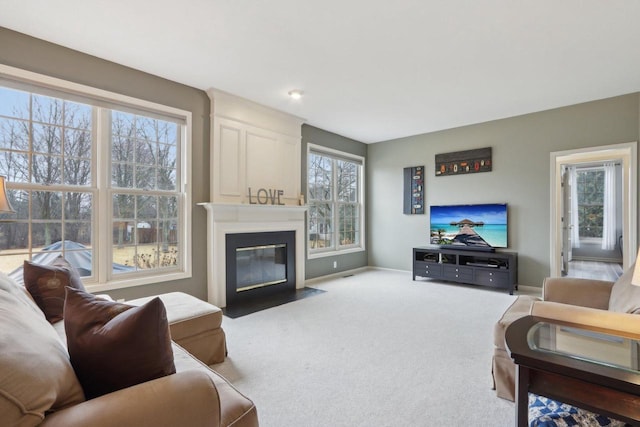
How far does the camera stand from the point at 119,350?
3.23 ft

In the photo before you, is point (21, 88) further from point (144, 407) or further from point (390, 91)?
point (390, 91)

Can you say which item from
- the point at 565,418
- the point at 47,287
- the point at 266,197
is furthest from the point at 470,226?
the point at 47,287

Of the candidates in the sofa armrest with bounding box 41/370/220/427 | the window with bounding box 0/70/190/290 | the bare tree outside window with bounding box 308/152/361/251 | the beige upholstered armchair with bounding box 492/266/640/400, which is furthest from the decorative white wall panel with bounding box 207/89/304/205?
the beige upholstered armchair with bounding box 492/266/640/400

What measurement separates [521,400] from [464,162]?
455 centimetres

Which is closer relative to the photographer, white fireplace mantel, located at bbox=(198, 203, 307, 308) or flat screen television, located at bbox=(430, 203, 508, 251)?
white fireplace mantel, located at bbox=(198, 203, 307, 308)

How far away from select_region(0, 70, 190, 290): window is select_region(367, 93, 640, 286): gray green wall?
3856 mm

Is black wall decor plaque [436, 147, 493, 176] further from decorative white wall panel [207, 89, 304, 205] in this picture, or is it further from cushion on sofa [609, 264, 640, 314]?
cushion on sofa [609, 264, 640, 314]

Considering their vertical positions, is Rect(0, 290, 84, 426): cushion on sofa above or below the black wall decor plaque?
below

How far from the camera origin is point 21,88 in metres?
2.68

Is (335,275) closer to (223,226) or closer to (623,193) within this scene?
(223,226)

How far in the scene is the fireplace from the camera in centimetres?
400

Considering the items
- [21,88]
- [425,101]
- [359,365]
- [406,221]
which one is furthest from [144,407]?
[406,221]

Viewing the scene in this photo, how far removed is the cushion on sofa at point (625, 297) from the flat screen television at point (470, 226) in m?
2.74

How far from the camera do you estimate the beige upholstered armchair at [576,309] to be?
1566 millimetres
